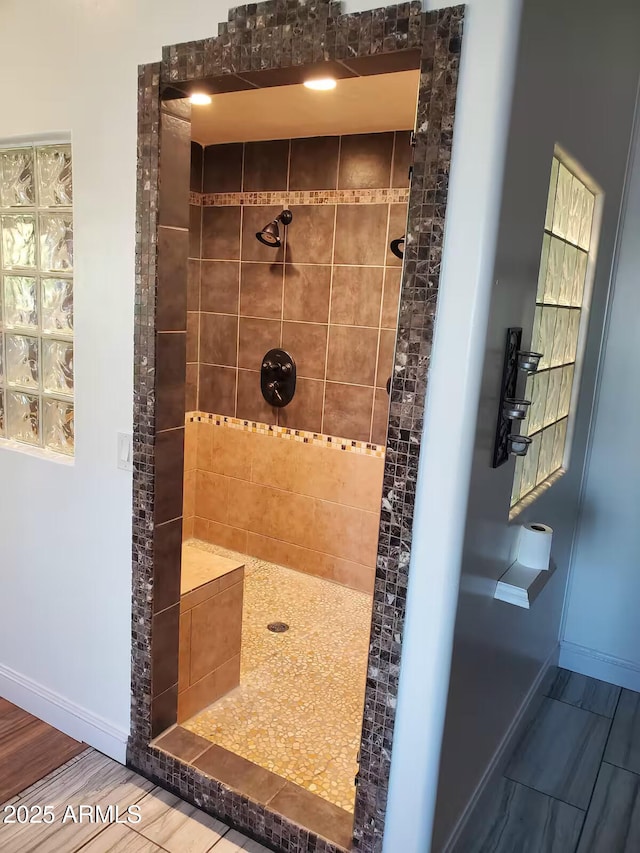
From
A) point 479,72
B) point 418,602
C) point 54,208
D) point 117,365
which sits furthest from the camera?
point 54,208

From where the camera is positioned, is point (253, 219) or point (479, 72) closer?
point (479, 72)

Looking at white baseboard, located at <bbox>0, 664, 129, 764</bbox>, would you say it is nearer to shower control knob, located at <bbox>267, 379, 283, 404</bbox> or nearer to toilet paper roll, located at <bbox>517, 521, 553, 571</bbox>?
toilet paper roll, located at <bbox>517, 521, 553, 571</bbox>

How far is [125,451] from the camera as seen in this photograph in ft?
6.10

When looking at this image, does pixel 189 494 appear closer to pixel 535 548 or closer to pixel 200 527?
pixel 200 527

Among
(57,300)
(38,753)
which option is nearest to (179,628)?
(38,753)

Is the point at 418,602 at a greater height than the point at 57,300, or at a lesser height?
lesser

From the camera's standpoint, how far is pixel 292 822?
1704 millimetres

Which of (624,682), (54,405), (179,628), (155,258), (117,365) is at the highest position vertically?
(155,258)

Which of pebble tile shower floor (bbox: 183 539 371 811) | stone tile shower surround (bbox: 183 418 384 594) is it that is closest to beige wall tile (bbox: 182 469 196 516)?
stone tile shower surround (bbox: 183 418 384 594)

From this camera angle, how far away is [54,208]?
6.49ft

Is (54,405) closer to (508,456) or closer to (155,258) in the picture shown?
(155,258)

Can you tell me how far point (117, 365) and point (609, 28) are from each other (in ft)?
5.67

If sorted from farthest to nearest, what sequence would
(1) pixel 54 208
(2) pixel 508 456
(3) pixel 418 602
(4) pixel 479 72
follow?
(1) pixel 54 208
(2) pixel 508 456
(3) pixel 418 602
(4) pixel 479 72

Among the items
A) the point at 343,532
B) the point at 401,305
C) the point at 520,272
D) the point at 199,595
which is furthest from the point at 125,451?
the point at 343,532
